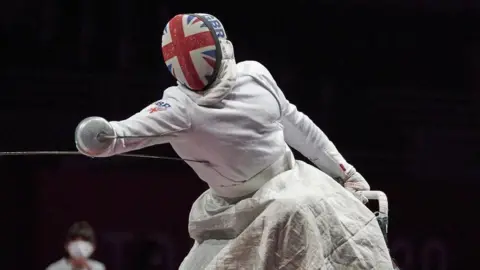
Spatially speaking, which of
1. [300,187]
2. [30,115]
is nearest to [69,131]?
[30,115]

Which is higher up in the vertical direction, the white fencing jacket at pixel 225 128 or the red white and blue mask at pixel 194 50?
the red white and blue mask at pixel 194 50

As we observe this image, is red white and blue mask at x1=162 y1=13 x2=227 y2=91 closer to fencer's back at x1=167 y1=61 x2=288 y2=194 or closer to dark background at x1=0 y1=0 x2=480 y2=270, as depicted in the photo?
fencer's back at x1=167 y1=61 x2=288 y2=194

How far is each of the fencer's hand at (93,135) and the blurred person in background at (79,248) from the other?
1973 millimetres

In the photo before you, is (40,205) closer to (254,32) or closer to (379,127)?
(254,32)

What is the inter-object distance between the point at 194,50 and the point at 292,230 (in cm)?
43

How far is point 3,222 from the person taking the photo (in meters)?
3.95

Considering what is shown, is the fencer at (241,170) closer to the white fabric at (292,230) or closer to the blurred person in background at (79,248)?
the white fabric at (292,230)

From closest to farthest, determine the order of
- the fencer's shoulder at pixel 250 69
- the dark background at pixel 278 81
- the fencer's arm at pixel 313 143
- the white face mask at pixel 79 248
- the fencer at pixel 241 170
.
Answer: the fencer at pixel 241 170 < the fencer's shoulder at pixel 250 69 < the fencer's arm at pixel 313 143 < the white face mask at pixel 79 248 < the dark background at pixel 278 81

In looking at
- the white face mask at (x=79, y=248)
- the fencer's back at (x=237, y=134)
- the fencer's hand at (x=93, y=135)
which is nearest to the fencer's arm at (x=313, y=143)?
the fencer's back at (x=237, y=134)

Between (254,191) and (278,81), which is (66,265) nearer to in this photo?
(278,81)

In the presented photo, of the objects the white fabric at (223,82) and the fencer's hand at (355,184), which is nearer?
the white fabric at (223,82)

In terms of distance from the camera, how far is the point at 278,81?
4.19 m

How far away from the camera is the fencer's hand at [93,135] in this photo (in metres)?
1.79

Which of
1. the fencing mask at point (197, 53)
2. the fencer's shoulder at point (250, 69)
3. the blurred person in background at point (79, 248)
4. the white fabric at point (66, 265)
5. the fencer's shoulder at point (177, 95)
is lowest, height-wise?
the white fabric at point (66, 265)
